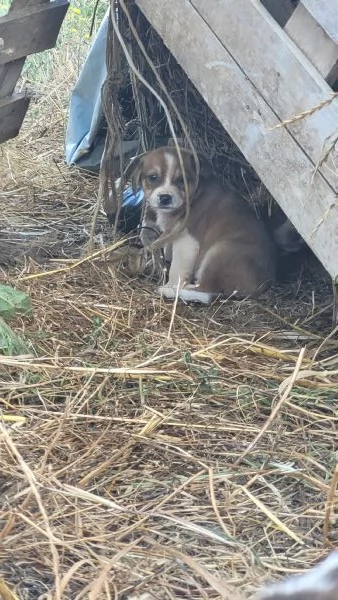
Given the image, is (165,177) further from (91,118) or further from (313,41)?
(313,41)

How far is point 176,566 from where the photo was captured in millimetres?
2260

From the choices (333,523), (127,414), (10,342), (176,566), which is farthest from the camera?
(10,342)

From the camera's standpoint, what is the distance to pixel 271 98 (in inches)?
142

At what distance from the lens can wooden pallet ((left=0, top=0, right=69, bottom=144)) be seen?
14.8 ft

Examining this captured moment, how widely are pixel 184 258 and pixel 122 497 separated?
2453 millimetres

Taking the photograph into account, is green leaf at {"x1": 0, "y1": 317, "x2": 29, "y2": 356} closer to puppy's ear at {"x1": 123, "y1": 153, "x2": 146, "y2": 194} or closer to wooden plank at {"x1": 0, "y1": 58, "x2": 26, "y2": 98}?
puppy's ear at {"x1": 123, "y1": 153, "x2": 146, "y2": 194}

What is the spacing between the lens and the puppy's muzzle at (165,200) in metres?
4.78

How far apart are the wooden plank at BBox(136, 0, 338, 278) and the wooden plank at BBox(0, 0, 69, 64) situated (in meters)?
0.84

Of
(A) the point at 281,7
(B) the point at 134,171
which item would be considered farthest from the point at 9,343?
(A) the point at 281,7

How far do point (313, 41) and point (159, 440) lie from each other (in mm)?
1659

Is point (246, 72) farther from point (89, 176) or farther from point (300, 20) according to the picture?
point (89, 176)

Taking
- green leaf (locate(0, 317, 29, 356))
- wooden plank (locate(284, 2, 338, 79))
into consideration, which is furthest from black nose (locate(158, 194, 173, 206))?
green leaf (locate(0, 317, 29, 356))

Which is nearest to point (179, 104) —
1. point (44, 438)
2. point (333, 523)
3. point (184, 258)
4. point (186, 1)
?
point (184, 258)

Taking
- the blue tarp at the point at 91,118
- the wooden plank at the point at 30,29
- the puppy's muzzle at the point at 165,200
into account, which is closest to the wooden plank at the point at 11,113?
the wooden plank at the point at 30,29
